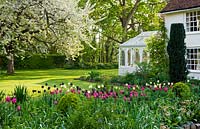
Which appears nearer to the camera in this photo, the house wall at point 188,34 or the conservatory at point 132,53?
the house wall at point 188,34

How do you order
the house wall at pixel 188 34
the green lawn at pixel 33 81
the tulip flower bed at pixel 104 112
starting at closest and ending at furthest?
1. the tulip flower bed at pixel 104 112
2. the green lawn at pixel 33 81
3. the house wall at pixel 188 34

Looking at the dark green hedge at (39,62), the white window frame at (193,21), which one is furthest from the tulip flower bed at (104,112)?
the dark green hedge at (39,62)

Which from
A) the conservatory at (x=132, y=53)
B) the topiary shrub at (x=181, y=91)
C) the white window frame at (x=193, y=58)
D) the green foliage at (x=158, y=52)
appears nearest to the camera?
the topiary shrub at (x=181, y=91)

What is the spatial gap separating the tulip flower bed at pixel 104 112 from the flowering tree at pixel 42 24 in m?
10.3

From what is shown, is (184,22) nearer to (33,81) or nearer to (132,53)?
(132,53)

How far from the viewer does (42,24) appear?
19.2 metres

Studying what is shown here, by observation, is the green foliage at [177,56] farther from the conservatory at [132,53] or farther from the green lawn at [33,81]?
the conservatory at [132,53]

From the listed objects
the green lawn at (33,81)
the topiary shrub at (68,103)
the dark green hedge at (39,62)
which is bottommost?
the green lawn at (33,81)

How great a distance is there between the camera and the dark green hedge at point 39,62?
39.7 m

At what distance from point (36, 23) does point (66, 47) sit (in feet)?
9.71

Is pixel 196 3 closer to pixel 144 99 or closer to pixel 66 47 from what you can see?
pixel 66 47

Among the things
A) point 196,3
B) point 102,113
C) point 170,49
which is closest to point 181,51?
point 170,49

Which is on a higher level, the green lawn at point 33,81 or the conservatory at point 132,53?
the conservatory at point 132,53

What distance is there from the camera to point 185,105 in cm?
821
